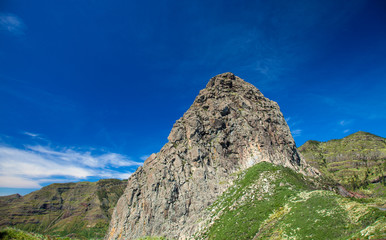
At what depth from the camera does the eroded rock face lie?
7975cm

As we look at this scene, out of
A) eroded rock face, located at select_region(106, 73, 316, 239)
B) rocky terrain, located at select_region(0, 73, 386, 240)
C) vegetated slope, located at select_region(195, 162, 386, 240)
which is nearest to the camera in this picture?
vegetated slope, located at select_region(195, 162, 386, 240)

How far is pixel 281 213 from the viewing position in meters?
49.0

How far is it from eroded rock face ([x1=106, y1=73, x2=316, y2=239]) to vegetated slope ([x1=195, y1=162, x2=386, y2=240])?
26.7ft

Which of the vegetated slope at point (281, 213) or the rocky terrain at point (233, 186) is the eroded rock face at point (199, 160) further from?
the vegetated slope at point (281, 213)

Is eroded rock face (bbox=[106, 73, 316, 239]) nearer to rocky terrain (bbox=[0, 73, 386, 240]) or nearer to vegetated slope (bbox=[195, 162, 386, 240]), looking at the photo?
rocky terrain (bbox=[0, 73, 386, 240])

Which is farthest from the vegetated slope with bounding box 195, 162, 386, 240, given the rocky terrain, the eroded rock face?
the eroded rock face

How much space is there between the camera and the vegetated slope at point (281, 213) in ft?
110

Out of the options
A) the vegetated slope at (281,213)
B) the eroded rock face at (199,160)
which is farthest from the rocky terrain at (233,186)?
the eroded rock face at (199,160)

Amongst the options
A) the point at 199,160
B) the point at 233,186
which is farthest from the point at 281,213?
the point at 199,160

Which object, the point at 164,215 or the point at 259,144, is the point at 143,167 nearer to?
the point at 164,215

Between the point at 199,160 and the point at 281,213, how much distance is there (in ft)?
147

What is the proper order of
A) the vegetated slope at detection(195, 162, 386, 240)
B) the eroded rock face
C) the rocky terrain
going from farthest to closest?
the eroded rock face < the rocky terrain < the vegetated slope at detection(195, 162, 386, 240)

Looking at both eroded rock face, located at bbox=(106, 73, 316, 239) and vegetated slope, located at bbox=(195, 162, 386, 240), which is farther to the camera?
eroded rock face, located at bbox=(106, 73, 316, 239)

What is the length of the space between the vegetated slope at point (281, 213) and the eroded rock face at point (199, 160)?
26.7ft
